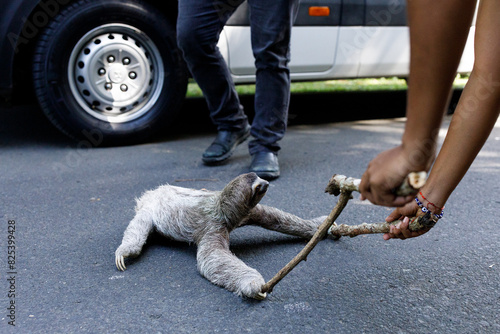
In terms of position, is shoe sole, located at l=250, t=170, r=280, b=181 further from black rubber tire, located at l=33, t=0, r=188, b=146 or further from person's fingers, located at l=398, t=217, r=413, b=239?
person's fingers, located at l=398, t=217, r=413, b=239

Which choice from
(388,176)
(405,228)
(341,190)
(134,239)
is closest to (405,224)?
(405,228)

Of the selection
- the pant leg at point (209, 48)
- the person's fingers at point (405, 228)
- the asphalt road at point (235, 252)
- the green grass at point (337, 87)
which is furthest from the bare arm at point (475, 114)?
the green grass at point (337, 87)

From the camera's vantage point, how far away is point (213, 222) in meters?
2.26

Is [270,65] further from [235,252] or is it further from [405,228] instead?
[405,228]

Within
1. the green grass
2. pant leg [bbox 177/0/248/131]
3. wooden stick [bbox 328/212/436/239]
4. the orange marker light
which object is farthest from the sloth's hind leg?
the green grass

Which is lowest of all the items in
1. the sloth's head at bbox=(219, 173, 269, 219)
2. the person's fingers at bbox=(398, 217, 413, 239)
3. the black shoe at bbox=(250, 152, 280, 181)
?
the black shoe at bbox=(250, 152, 280, 181)

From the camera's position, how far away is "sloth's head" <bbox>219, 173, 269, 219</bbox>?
218 centimetres

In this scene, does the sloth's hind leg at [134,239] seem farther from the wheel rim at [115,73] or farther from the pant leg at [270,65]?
the wheel rim at [115,73]

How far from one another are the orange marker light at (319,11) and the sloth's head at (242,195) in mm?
2413

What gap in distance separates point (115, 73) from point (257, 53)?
127cm

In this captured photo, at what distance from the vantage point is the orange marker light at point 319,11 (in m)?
4.16

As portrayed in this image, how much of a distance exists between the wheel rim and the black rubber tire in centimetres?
5

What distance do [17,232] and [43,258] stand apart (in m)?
0.37

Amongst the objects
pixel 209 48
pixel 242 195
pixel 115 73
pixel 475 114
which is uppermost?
pixel 475 114
